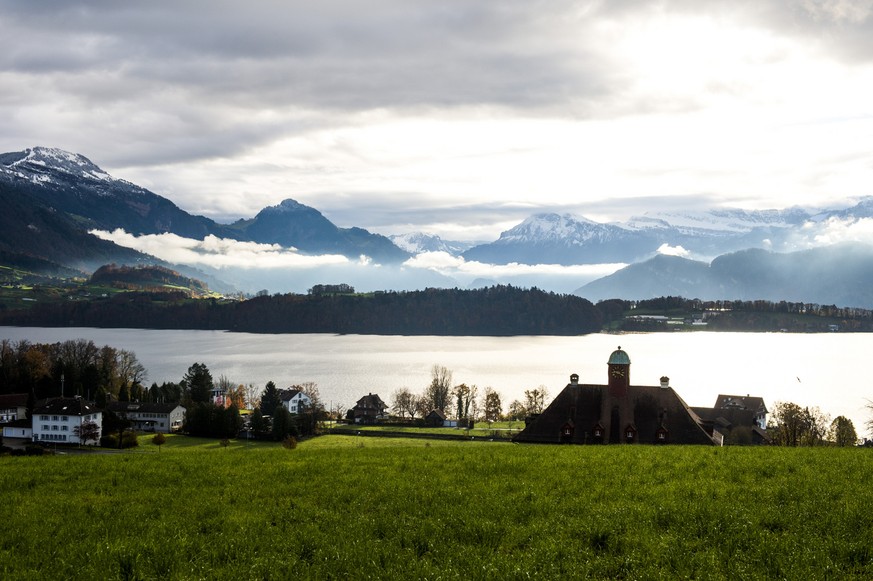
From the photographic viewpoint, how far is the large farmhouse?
51531mm

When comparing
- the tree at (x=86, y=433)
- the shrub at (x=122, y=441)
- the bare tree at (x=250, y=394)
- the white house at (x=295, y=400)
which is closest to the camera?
the shrub at (x=122, y=441)

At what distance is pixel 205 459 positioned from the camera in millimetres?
24969

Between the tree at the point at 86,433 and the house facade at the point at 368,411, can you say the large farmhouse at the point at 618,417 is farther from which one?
the house facade at the point at 368,411

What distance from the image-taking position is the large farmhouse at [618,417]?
2029 inches

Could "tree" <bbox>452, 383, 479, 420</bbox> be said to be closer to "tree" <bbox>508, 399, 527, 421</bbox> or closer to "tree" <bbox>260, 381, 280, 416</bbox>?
"tree" <bbox>508, 399, 527, 421</bbox>

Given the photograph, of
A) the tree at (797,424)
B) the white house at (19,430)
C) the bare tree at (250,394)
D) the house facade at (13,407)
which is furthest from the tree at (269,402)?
the tree at (797,424)

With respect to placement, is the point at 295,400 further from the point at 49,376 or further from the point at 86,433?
the point at 86,433

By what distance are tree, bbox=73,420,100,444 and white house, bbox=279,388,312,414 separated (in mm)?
35998

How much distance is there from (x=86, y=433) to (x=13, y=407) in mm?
25344

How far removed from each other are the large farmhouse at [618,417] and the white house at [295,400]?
2957 inches

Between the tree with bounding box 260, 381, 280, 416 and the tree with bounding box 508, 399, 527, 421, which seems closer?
the tree with bounding box 260, 381, 280, 416

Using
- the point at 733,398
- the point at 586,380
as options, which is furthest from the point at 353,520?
the point at 586,380

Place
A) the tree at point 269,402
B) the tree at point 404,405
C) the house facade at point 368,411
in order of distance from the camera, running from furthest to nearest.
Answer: the tree at point 404,405, the house facade at point 368,411, the tree at point 269,402

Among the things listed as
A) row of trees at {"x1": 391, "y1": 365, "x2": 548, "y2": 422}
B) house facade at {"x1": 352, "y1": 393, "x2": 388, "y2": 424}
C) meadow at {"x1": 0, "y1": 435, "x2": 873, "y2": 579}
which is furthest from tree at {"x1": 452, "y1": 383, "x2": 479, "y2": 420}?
meadow at {"x1": 0, "y1": 435, "x2": 873, "y2": 579}
